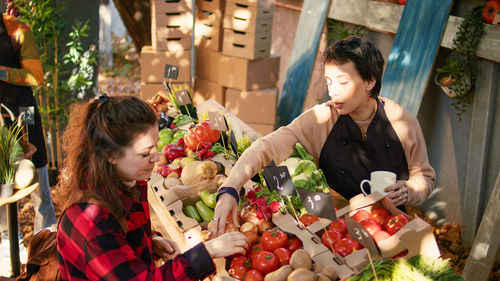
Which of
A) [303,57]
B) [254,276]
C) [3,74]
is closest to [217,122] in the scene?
[254,276]

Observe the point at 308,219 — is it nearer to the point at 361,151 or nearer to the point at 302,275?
the point at 302,275

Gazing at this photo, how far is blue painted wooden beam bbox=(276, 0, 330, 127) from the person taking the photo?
5.60 metres

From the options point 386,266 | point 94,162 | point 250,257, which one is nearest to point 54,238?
point 94,162

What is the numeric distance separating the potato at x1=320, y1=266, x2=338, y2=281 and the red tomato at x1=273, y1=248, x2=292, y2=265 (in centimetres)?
19

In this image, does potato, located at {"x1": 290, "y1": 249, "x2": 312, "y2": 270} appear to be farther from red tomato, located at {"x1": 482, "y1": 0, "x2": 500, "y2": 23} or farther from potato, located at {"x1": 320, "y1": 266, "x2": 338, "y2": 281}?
red tomato, located at {"x1": 482, "y1": 0, "x2": 500, "y2": 23}

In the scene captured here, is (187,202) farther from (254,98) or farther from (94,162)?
(254,98)

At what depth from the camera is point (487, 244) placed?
11.7ft

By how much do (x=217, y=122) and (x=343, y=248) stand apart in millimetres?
1213

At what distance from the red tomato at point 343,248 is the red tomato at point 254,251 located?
1.06 ft

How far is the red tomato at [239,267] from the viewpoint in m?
1.92

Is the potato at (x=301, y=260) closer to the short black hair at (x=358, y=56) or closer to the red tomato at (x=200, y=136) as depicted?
the short black hair at (x=358, y=56)

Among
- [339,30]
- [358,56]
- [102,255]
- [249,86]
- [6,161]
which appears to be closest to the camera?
[102,255]

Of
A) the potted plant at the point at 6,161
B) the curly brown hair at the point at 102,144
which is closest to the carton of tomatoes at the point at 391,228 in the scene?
the curly brown hair at the point at 102,144

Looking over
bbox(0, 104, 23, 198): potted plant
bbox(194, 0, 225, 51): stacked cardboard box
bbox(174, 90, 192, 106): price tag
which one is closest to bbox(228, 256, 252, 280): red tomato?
bbox(174, 90, 192, 106): price tag
